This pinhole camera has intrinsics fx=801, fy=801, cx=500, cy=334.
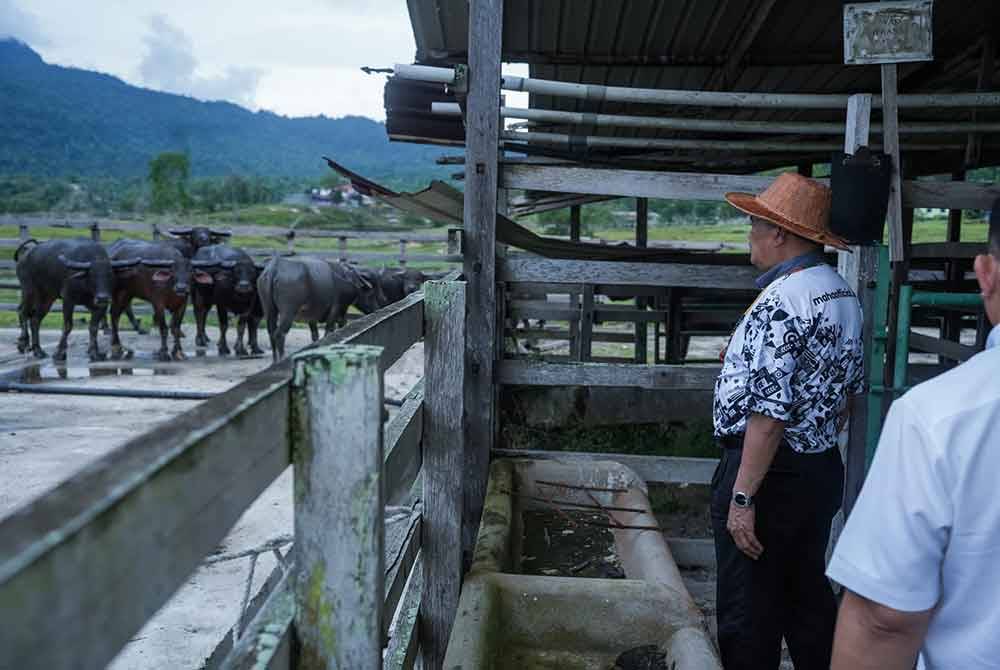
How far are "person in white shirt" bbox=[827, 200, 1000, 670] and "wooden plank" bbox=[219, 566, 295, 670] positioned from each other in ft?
2.95

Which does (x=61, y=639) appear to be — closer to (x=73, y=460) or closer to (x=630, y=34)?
(x=630, y=34)

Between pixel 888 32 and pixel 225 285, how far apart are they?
44.5 feet

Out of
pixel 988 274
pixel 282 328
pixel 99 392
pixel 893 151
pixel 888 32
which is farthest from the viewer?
pixel 282 328

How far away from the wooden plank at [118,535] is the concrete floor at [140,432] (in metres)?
0.06

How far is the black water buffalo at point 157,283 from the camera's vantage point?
46.5 feet

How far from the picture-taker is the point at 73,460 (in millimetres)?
7219

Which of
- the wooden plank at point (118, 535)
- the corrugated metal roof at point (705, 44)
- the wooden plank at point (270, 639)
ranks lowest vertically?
the wooden plank at point (270, 639)

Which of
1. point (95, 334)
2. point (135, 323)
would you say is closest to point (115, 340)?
point (95, 334)

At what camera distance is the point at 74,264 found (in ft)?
44.2

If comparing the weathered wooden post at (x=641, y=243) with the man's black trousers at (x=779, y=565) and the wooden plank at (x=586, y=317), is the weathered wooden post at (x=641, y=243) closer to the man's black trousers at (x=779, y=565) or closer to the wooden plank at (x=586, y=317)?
the wooden plank at (x=586, y=317)

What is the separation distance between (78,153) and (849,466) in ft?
697

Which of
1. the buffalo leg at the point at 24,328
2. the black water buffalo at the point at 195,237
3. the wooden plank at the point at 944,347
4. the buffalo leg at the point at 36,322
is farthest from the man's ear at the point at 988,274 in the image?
the black water buffalo at the point at 195,237

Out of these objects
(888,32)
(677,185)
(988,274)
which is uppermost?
(888,32)

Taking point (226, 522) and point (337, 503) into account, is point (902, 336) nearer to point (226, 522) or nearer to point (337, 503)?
point (337, 503)
